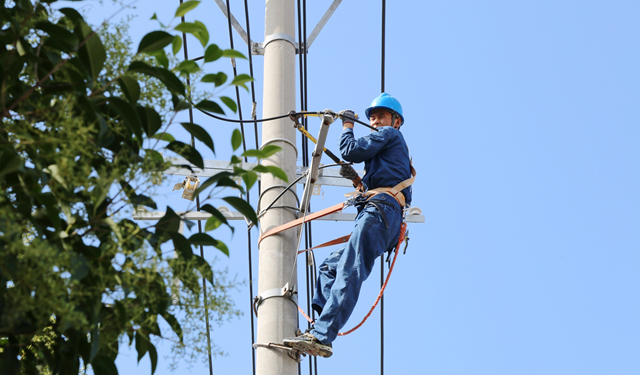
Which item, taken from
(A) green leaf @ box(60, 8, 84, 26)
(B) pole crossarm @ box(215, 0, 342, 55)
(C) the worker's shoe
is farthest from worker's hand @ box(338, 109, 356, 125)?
(A) green leaf @ box(60, 8, 84, 26)

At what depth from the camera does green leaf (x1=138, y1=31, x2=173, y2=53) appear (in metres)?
1.98

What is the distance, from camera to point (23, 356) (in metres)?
2.07

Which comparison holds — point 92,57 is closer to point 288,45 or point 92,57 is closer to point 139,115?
point 139,115

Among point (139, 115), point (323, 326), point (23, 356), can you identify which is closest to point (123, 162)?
point (139, 115)

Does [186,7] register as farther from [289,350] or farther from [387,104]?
[387,104]

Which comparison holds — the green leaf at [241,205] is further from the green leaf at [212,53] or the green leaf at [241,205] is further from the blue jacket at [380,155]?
the blue jacket at [380,155]

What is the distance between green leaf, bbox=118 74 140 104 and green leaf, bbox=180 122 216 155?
7.0 inches

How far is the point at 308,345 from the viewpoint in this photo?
11.4ft

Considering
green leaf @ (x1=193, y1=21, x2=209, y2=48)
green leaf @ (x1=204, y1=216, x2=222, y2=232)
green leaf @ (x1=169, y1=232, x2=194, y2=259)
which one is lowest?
green leaf @ (x1=169, y1=232, x2=194, y2=259)

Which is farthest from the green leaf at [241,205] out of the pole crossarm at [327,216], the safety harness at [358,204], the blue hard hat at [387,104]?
the blue hard hat at [387,104]

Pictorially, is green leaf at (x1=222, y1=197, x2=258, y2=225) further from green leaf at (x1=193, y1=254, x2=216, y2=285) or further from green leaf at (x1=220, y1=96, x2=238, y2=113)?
green leaf at (x1=220, y1=96, x2=238, y2=113)

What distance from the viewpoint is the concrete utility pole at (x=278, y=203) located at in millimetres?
3561

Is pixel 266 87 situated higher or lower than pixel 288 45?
lower

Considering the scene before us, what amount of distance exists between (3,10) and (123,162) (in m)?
0.46
